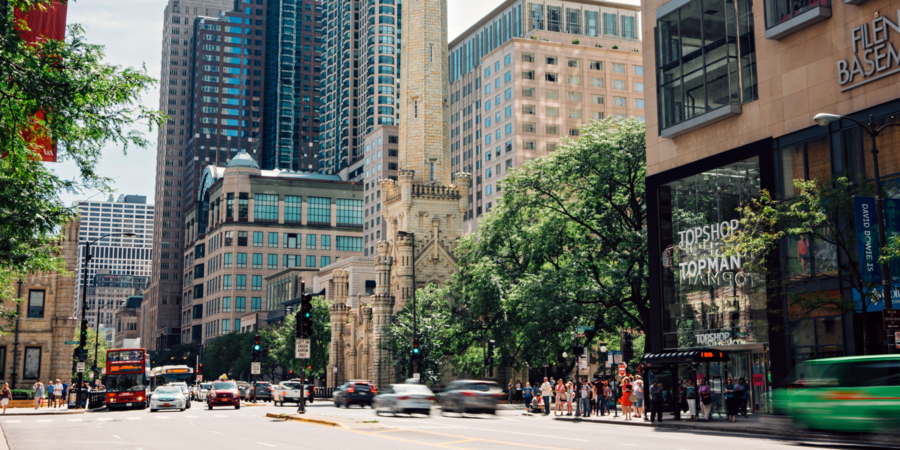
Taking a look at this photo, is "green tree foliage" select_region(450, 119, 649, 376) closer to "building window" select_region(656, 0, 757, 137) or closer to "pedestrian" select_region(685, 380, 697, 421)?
"building window" select_region(656, 0, 757, 137)

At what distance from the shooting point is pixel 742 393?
30.7 m

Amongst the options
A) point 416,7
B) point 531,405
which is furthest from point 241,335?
point 531,405

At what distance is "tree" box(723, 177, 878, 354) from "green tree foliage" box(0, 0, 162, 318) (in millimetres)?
18694

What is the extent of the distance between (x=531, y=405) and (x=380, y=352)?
1672 inches

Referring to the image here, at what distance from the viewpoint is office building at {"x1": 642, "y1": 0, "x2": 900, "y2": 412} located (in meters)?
28.0

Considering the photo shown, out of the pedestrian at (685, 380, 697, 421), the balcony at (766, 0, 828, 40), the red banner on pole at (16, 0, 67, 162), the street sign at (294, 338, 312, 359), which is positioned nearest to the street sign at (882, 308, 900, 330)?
the pedestrian at (685, 380, 697, 421)

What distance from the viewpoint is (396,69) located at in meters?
187

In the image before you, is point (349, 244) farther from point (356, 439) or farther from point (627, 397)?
point (356, 439)

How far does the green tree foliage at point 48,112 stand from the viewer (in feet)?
55.8

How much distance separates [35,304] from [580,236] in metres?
47.3

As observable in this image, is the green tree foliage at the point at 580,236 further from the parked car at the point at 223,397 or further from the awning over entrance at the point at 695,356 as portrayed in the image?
the parked car at the point at 223,397

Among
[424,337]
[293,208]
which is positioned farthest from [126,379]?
[293,208]

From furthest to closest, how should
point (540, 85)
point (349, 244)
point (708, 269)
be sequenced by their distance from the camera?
point (349, 244) → point (540, 85) → point (708, 269)

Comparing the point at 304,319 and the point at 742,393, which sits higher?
the point at 304,319
